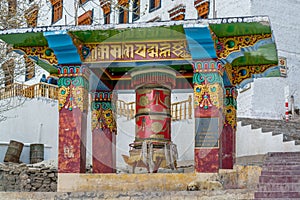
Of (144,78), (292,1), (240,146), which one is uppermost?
(292,1)

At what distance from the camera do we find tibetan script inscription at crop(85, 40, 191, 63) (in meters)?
10.6

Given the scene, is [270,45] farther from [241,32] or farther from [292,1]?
[292,1]

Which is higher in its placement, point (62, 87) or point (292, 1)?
point (292, 1)

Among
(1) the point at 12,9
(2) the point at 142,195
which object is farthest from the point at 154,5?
(2) the point at 142,195

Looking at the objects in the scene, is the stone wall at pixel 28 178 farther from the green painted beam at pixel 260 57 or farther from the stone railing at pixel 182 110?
the green painted beam at pixel 260 57

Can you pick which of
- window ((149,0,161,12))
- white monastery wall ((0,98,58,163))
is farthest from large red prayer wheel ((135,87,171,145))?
window ((149,0,161,12))

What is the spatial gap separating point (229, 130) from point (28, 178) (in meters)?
→ 5.46

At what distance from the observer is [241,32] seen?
34.2ft

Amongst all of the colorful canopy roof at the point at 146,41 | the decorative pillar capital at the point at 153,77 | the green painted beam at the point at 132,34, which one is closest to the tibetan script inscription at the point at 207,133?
the colorful canopy roof at the point at 146,41

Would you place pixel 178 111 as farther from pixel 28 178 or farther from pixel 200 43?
pixel 200 43

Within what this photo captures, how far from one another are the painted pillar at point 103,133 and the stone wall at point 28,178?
2965mm

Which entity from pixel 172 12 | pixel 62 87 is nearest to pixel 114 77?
pixel 62 87

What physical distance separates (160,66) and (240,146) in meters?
Answer: 5.84

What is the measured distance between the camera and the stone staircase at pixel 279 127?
15633mm
